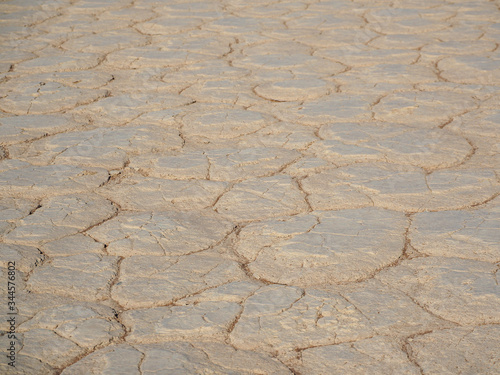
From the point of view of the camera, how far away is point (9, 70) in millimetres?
3465

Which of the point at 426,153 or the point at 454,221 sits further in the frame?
the point at 426,153

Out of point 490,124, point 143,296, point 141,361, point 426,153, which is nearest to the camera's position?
point 141,361

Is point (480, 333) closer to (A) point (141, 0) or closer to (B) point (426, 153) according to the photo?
(B) point (426, 153)

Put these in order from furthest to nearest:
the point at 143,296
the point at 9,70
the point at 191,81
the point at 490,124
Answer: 1. the point at 9,70
2. the point at 191,81
3. the point at 490,124
4. the point at 143,296

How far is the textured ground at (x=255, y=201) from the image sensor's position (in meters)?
1.48

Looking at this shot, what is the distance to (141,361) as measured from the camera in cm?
141

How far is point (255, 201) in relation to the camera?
212 cm

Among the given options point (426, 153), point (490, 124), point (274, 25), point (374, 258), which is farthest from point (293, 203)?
point (274, 25)

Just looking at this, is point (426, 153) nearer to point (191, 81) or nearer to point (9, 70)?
point (191, 81)

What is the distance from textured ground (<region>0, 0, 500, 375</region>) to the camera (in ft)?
4.85

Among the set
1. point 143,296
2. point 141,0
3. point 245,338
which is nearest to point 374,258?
point 245,338

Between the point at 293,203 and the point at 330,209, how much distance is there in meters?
0.13

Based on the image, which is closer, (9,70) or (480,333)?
(480,333)

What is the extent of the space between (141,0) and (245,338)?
12.9ft
